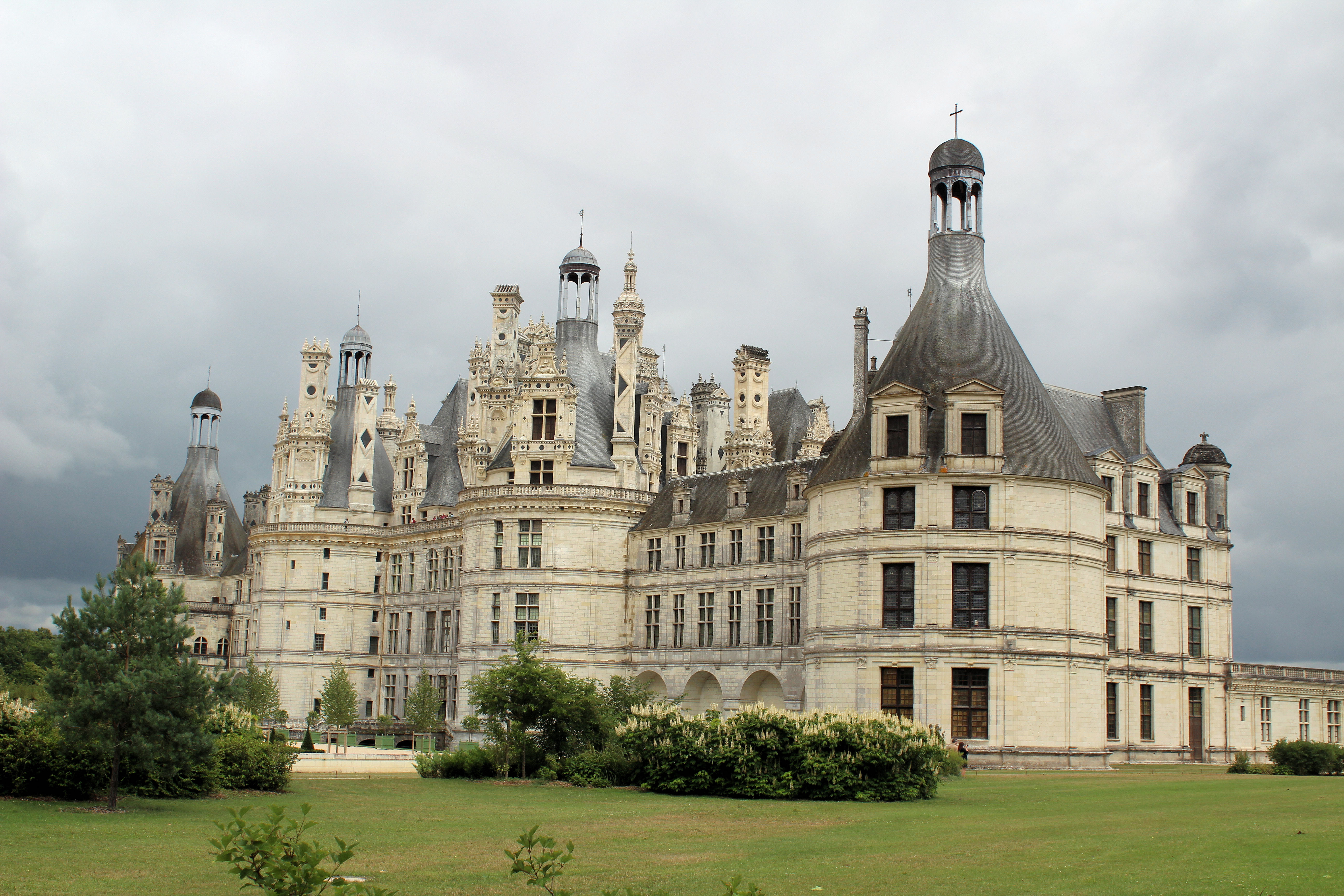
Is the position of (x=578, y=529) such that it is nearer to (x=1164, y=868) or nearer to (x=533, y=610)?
(x=533, y=610)

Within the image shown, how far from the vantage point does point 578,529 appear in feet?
210

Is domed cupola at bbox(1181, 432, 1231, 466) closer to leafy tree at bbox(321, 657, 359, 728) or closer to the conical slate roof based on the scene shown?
the conical slate roof

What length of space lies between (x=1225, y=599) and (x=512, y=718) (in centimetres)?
3687

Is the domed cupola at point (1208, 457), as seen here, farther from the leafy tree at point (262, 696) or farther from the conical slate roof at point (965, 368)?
the leafy tree at point (262, 696)

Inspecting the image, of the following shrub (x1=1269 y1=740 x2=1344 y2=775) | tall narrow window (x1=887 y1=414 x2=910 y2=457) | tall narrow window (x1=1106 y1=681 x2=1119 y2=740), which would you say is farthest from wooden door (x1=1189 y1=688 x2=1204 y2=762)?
tall narrow window (x1=887 y1=414 x2=910 y2=457)

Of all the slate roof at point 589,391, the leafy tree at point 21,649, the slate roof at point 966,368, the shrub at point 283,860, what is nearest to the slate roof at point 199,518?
the leafy tree at point 21,649

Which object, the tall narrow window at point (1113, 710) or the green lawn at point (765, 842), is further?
the tall narrow window at point (1113, 710)

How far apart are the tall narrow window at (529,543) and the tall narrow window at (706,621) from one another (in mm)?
8946

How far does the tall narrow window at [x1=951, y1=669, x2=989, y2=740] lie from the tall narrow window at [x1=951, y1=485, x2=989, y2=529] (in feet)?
16.7

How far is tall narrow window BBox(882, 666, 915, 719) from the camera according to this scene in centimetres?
4656

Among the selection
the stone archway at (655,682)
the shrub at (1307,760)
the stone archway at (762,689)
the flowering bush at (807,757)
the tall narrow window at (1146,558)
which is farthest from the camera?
the stone archway at (655,682)

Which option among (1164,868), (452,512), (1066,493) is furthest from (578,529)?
(1164,868)

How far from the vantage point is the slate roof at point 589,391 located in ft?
216

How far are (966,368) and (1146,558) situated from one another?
577 inches
